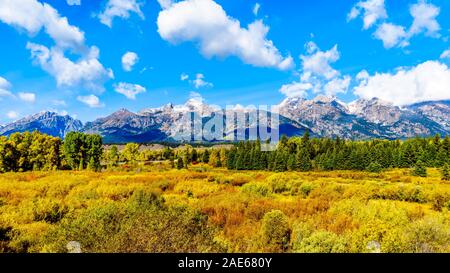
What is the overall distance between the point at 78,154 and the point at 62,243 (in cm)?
5442

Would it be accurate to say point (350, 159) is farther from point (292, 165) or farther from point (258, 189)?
point (258, 189)

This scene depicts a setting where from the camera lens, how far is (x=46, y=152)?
172ft

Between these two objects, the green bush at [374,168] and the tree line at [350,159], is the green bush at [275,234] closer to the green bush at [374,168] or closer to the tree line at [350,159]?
the tree line at [350,159]

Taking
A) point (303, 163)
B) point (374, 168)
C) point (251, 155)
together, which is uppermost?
point (251, 155)

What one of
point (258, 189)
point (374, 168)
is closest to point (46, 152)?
point (258, 189)

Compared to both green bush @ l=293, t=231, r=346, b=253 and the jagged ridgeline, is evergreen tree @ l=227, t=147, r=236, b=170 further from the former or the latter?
green bush @ l=293, t=231, r=346, b=253

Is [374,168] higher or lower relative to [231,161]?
lower

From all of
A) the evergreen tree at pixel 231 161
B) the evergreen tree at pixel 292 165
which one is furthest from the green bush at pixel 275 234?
the evergreen tree at pixel 231 161

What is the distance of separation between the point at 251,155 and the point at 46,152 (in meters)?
53.3

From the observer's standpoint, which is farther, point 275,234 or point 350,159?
point 350,159

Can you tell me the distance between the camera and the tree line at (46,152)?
154 feet

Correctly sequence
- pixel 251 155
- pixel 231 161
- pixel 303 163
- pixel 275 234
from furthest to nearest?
pixel 231 161 → pixel 251 155 → pixel 303 163 → pixel 275 234
